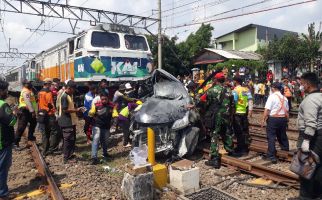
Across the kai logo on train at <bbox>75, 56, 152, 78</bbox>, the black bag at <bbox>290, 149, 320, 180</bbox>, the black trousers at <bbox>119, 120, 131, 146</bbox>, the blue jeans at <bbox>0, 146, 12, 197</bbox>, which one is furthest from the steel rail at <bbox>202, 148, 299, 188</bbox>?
the kai logo on train at <bbox>75, 56, 152, 78</bbox>

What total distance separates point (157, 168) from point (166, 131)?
160 cm

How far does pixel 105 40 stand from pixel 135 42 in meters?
1.33

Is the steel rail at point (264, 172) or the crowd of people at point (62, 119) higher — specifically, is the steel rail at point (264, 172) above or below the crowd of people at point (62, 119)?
below

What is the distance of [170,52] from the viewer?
30.7 meters

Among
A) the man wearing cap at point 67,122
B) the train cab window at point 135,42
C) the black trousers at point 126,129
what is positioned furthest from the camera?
the train cab window at point 135,42

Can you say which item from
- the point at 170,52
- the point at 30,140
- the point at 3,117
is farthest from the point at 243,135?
the point at 170,52

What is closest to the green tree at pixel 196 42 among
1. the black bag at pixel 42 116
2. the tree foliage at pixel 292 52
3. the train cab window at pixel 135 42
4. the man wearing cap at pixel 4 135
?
the tree foliage at pixel 292 52

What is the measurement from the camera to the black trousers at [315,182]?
4.17 metres

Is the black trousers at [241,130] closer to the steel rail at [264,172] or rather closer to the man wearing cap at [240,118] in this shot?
the man wearing cap at [240,118]

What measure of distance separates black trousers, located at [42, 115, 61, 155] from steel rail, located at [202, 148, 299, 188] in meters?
4.27

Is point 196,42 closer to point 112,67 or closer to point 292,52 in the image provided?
point 292,52

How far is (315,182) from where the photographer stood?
439 centimetres

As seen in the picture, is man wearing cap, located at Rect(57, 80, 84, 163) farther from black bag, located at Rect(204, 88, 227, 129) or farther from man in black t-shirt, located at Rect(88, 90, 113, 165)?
black bag, located at Rect(204, 88, 227, 129)

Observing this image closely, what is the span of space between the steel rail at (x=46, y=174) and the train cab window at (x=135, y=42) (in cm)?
554
